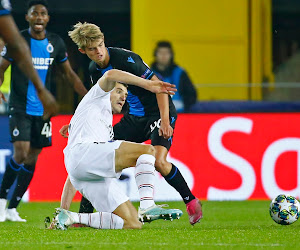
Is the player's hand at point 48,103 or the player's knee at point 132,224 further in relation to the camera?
the player's knee at point 132,224

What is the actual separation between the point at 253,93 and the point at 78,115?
549 centimetres

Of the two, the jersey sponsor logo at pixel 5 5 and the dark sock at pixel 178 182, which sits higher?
the jersey sponsor logo at pixel 5 5

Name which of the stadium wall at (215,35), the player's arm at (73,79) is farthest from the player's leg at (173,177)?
the stadium wall at (215,35)

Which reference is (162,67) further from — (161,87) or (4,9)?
(4,9)

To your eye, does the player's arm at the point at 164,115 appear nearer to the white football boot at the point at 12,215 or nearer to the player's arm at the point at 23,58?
the white football boot at the point at 12,215

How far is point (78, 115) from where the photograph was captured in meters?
7.08

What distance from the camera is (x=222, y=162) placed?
35.8 feet

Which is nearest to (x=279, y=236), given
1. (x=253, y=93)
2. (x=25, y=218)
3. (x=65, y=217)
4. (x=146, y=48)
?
(x=65, y=217)

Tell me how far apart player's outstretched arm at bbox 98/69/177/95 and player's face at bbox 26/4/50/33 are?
2.17 meters

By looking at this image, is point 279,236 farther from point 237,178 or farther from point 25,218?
point 237,178

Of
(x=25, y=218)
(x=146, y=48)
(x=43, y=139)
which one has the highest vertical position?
(x=146, y=48)

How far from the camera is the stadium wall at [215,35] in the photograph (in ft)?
48.0

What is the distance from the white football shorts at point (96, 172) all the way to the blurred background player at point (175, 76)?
14.2 ft

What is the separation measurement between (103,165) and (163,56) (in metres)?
5.34
